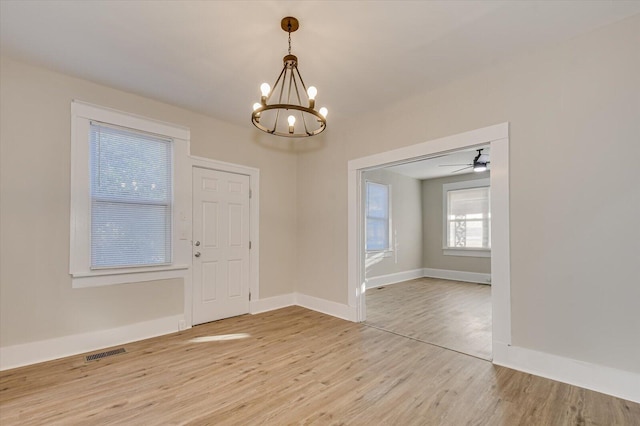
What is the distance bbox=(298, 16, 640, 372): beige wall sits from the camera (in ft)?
7.46

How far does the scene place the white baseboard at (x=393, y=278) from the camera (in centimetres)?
667

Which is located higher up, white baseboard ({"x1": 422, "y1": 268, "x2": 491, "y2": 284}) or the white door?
the white door

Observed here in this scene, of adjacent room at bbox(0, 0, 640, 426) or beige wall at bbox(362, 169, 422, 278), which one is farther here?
beige wall at bbox(362, 169, 422, 278)

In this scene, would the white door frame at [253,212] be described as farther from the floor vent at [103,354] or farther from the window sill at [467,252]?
the window sill at [467,252]

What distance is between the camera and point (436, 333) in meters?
3.68

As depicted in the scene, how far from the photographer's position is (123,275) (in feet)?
11.1

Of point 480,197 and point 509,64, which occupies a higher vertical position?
point 509,64

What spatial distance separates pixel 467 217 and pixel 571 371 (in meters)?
5.44

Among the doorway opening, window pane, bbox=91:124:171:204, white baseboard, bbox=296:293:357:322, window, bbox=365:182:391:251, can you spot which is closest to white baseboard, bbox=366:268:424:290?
the doorway opening

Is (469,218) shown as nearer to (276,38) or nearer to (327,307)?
(327,307)

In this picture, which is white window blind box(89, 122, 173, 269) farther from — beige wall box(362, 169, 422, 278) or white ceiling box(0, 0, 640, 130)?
beige wall box(362, 169, 422, 278)

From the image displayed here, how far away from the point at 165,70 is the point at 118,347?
9.92ft

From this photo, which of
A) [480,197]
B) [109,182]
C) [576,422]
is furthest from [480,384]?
[480,197]

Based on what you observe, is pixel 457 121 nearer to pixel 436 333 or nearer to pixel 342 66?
pixel 342 66
